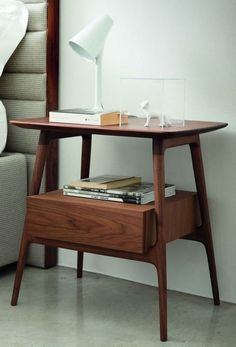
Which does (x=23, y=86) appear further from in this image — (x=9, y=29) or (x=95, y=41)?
(x=95, y=41)

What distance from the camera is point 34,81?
2684mm

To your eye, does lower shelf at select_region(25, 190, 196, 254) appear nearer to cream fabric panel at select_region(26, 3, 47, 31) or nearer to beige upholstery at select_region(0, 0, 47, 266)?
beige upholstery at select_region(0, 0, 47, 266)

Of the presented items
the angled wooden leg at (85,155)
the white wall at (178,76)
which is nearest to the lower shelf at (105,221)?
the white wall at (178,76)

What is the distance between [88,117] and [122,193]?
26 cm

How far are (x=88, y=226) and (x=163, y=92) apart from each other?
1.97 feet

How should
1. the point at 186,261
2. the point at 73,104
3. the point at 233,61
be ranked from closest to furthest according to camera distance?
the point at 233,61, the point at 186,261, the point at 73,104

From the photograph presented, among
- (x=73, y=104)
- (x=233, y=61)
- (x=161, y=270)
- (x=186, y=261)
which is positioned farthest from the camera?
(x=73, y=104)

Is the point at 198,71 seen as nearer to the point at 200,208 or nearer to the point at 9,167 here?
the point at 200,208

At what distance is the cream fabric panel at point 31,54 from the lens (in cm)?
265

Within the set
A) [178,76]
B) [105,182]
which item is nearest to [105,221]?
[105,182]

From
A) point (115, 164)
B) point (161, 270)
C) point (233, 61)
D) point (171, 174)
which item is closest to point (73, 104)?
point (115, 164)

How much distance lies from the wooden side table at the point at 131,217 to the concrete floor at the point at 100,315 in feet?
0.27

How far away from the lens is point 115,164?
8.61ft

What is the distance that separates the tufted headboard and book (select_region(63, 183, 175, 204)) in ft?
1.65
